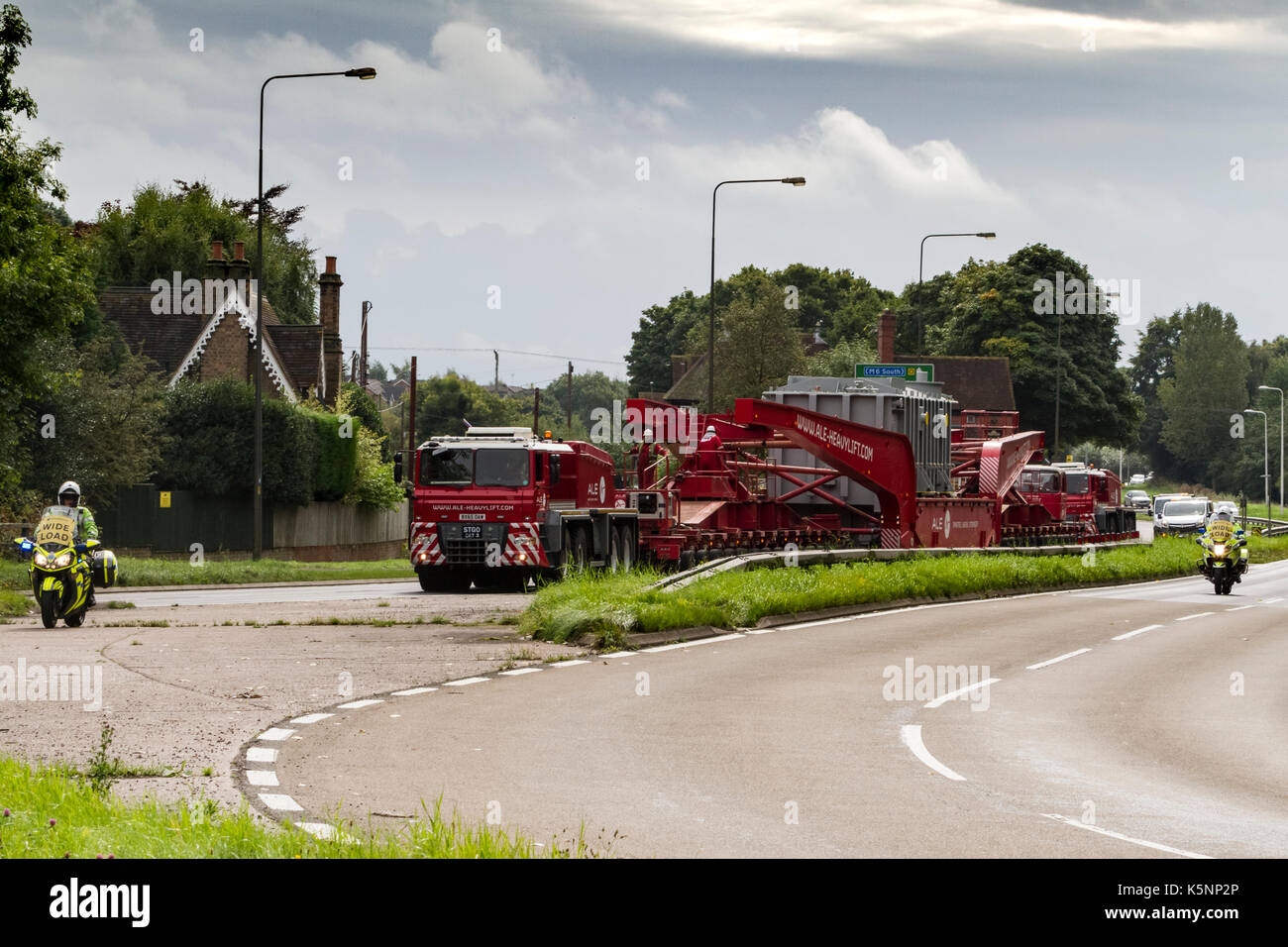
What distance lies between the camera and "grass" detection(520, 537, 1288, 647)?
19.0 metres

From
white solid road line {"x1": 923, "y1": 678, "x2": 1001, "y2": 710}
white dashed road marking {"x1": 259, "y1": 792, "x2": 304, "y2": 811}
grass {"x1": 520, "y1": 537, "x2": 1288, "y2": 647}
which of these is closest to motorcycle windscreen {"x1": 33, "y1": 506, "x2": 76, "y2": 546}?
grass {"x1": 520, "y1": 537, "x2": 1288, "y2": 647}

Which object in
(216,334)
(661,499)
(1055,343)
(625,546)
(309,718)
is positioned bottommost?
(309,718)

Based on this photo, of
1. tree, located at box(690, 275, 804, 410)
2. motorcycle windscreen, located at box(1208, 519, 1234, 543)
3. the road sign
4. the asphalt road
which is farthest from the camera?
tree, located at box(690, 275, 804, 410)

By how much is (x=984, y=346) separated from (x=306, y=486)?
54.5 metres

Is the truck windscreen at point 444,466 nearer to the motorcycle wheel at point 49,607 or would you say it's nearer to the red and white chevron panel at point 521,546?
the red and white chevron panel at point 521,546

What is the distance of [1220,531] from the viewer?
106ft

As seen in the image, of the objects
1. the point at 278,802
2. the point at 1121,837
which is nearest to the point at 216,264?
the point at 278,802

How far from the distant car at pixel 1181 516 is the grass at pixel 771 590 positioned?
1383 inches

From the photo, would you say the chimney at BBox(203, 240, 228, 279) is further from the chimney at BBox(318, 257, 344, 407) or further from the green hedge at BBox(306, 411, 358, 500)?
the green hedge at BBox(306, 411, 358, 500)

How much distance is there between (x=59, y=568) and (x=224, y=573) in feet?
45.2

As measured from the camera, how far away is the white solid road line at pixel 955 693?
14.2 m

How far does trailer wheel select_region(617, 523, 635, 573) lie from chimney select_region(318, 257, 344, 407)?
1415 inches

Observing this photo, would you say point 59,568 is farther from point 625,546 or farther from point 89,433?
point 89,433
